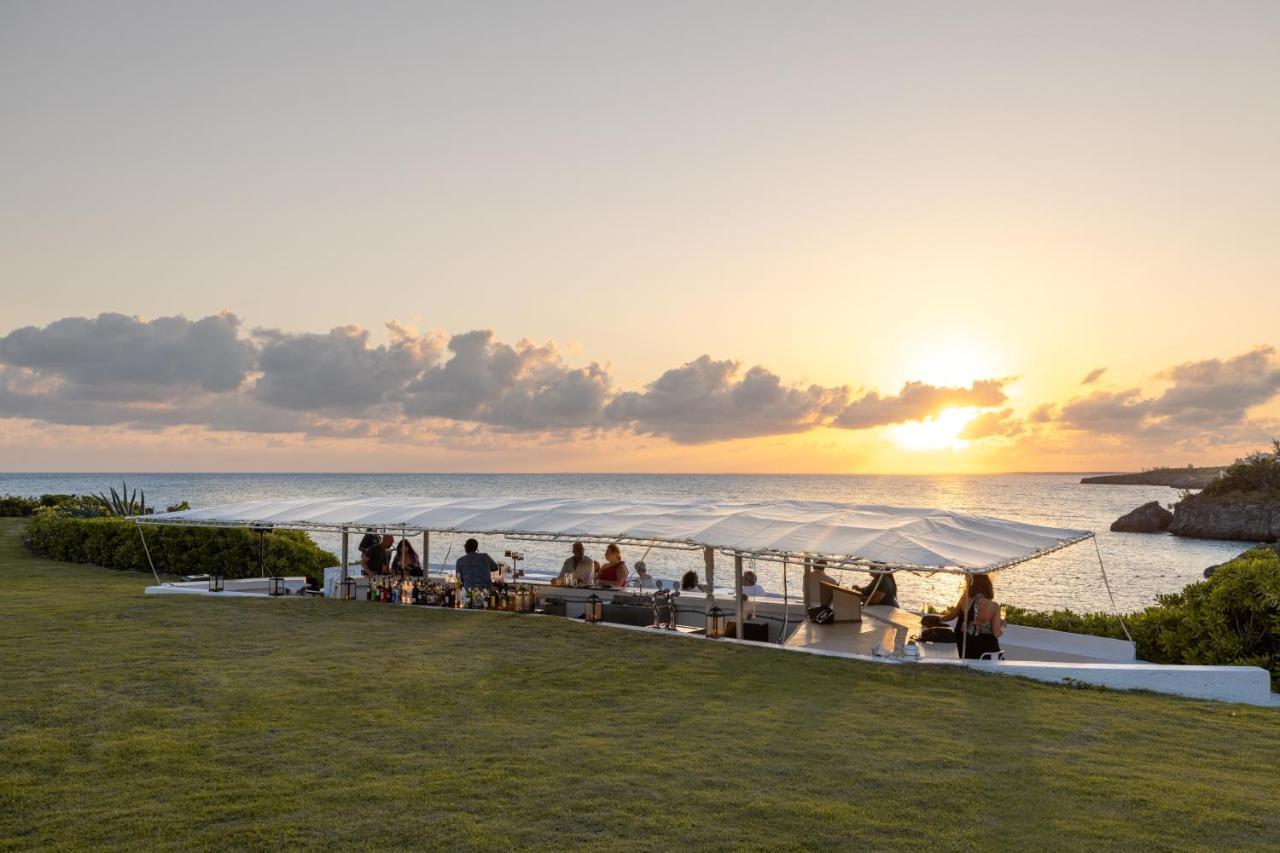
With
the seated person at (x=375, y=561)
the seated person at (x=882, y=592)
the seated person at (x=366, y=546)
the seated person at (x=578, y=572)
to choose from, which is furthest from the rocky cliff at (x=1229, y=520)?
the seated person at (x=375, y=561)

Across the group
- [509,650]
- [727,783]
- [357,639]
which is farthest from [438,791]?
[357,639]

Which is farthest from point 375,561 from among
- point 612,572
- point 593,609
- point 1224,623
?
point 1224,623

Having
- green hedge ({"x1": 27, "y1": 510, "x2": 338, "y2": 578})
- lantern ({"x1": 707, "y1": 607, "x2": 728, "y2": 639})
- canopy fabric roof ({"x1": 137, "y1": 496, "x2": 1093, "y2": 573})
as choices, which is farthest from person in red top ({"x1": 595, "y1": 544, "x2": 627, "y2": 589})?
green hedge ({"x1": 27, "y1": 510, "x2": 338, "y2": 578})

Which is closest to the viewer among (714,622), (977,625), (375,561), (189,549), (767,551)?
(977,625)

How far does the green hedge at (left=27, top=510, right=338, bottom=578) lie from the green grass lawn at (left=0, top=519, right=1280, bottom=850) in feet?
33.4

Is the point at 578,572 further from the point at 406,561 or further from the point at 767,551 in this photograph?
the point at 767,551

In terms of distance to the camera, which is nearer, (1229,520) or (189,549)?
(189,549)

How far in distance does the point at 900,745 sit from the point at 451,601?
34.3 feet

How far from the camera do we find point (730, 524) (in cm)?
1430

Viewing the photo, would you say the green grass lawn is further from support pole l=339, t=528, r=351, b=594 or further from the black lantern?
support pole l=339, t=528, r=351, b=594

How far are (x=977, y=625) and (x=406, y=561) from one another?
1191 centimetres

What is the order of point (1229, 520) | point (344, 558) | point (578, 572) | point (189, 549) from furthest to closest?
point (1229, 520)
point (189, 549)
point (344, 558)
point (578, 572)

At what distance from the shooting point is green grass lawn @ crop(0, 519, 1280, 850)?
621 cm

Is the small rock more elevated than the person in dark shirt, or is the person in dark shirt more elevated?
the person in dark shirt
